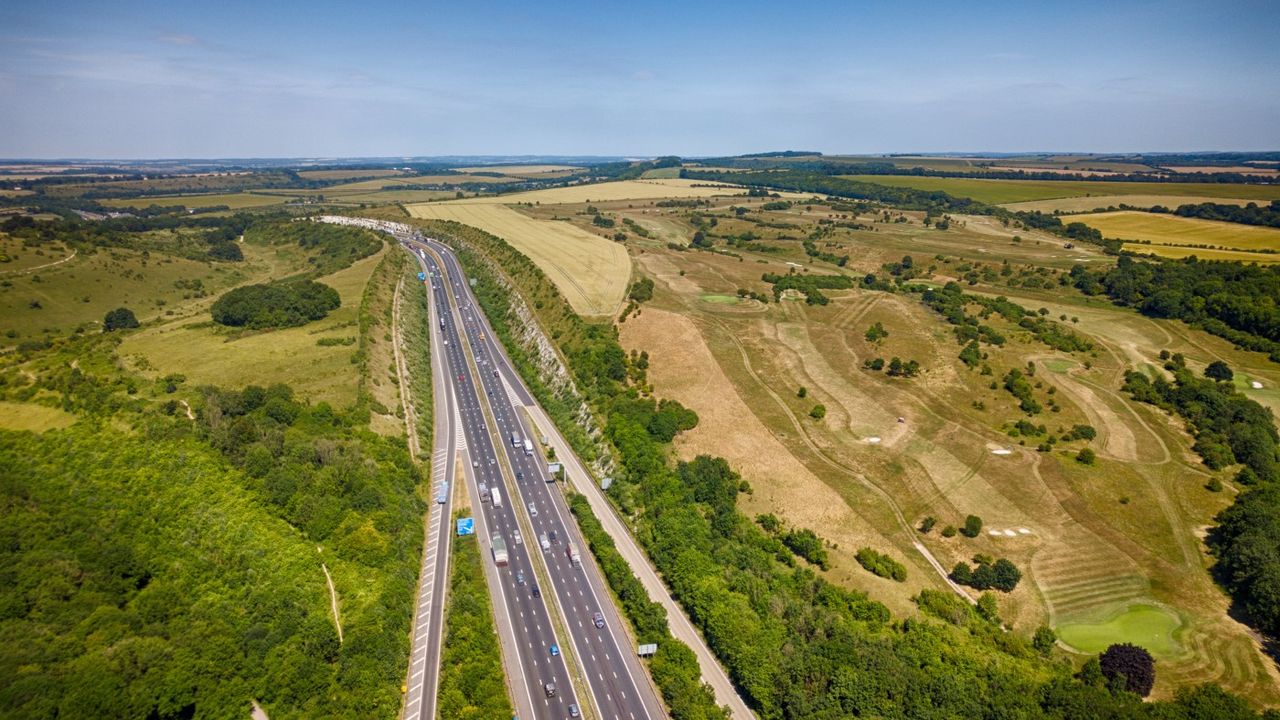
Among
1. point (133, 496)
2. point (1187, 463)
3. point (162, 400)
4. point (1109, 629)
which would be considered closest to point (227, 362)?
point (162, 400)

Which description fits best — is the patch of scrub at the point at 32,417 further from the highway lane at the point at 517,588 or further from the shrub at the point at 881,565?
the shrub at the point at 881,565

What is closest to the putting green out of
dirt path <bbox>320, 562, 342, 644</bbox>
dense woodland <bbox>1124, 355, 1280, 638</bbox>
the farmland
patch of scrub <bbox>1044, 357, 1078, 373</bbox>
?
the farmland

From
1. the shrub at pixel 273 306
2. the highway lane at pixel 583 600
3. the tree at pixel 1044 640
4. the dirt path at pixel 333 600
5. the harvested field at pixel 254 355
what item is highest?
the shrub at pixel 273 306

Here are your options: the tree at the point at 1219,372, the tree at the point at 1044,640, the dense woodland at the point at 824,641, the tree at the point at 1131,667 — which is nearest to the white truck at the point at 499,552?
the dense woodland at the point at 824,641

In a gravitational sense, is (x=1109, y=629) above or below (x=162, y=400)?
below

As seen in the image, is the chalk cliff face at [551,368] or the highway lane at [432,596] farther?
the chalk cliff face at [551,368]

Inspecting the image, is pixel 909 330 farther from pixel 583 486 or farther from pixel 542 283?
pixel 542 283

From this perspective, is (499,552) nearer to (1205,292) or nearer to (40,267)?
(40,267)
